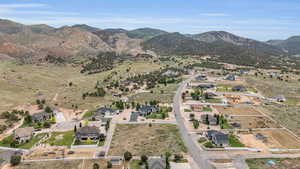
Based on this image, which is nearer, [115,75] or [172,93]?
[172,93]

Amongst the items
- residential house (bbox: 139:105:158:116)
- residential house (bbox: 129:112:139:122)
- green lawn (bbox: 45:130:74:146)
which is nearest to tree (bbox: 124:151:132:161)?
green lawn (bbox: 45:130:74:146)

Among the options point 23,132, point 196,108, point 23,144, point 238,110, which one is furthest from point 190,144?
point 23,132

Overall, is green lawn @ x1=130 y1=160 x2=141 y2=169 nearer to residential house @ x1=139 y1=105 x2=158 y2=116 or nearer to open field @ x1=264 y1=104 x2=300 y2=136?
residential house @ x1=139 y1=105 x2=158 y2=116

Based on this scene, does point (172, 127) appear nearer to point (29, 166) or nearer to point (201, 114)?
point (201, 114)

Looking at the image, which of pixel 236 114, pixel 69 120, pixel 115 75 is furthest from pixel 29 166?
pixel 115 75

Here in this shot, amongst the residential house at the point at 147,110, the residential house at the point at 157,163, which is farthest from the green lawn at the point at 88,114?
the residential house at the point at 157,163

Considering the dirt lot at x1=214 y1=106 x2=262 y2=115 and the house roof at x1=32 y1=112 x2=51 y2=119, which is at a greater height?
the dirt lot at x1=214 y1=106 x2=262 y2=115

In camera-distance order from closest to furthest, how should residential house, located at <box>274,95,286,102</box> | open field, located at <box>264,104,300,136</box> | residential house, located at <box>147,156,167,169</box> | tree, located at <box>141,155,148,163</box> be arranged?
residential house, located at <box>147,156,167,169</box> → tree, located at <box>141,155,148,163</box> → open field, located at <box>264,104,300,136</box> → residential house, located at <box>274,95,286,102</box>
